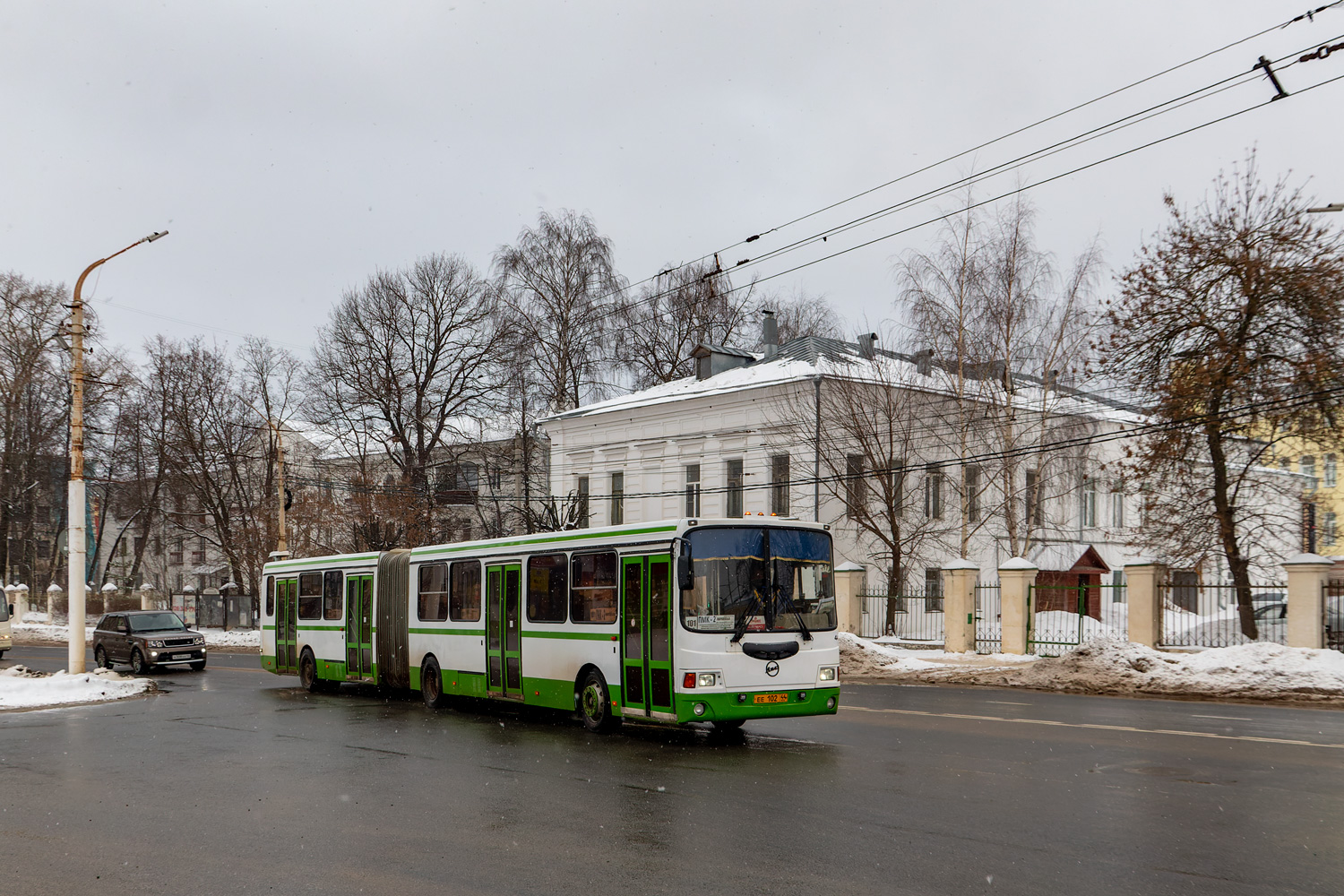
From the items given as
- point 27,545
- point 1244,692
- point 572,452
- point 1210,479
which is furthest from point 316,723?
point 27,545

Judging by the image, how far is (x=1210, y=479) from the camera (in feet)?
87.3

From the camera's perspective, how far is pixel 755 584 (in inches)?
529

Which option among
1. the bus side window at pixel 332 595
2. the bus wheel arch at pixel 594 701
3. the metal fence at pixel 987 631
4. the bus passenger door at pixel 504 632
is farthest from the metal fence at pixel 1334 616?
the bus side window at pixel 332 595

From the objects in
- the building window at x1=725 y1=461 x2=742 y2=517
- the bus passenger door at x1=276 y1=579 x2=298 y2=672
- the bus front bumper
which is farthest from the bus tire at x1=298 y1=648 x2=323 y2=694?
the building window at x1=725 y1=461 x2=742 y2=517

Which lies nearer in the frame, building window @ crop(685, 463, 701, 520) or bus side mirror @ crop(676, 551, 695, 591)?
bus side mirror @ crop(676, 551, 695, 591)

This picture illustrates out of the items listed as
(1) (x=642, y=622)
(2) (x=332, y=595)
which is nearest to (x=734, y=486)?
(2) (x=332, y=595)

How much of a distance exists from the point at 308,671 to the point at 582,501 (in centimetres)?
2450

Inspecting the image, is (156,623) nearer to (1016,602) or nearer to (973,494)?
(1016,602)

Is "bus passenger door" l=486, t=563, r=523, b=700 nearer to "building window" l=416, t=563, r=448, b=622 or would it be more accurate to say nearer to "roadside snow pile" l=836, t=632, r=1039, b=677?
"building window" l=416, t=563, r=448, b=622

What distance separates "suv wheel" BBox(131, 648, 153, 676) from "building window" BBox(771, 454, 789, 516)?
69.0ft

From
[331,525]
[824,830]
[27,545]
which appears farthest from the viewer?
[27,545]

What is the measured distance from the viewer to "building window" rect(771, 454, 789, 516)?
41.3m

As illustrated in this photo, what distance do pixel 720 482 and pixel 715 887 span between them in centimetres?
3681

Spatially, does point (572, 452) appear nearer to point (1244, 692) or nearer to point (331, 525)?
point (331, 525)
